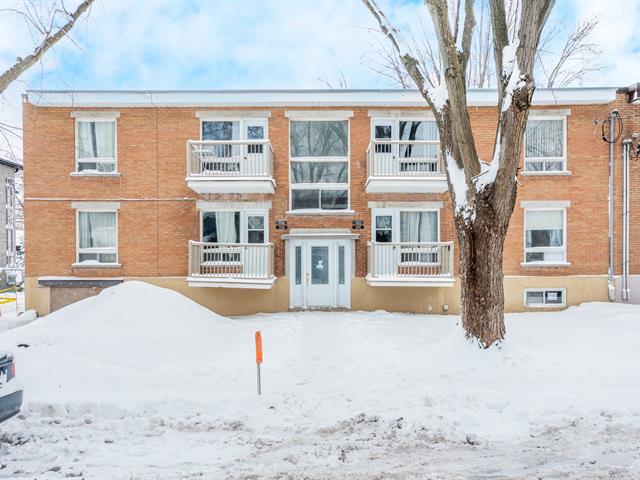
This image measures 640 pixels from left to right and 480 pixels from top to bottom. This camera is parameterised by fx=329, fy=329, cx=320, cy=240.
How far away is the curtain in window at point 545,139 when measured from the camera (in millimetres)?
11625

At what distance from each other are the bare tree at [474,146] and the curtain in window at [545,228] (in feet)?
22.7

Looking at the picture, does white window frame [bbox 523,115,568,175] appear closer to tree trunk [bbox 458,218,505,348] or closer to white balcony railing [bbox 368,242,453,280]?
white balcony railing [bbox 368,242,453,280]

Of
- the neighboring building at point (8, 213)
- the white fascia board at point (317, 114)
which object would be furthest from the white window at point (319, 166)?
the neighboring building at point (8, 213)

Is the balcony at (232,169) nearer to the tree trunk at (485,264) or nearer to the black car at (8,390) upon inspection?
the tree trunk at (485,264)

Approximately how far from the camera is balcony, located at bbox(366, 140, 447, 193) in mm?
10664

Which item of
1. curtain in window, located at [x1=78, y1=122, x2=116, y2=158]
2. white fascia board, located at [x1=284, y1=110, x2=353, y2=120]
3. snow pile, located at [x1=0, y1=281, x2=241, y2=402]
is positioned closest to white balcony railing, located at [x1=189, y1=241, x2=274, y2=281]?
snow pile, located at [x1=0, y1=281, x2=241, y2=402]

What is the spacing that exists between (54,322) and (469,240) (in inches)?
375

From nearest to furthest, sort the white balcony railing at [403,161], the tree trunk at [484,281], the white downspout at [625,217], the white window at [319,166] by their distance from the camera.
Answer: the tree trunk at [484,281] < the white balcony railing at [403,161] < the white downspout at [625,217] < the white window at [319,166]

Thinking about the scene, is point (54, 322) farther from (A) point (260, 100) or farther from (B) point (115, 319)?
(A) point (260, 100)

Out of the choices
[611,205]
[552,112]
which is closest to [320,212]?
[552,112]

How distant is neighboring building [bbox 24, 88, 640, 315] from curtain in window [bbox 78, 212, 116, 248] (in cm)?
4

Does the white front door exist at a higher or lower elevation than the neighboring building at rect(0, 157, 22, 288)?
lower

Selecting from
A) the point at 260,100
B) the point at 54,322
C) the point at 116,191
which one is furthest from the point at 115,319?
the point at 260,100

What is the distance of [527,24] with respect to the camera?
5.53 metres
